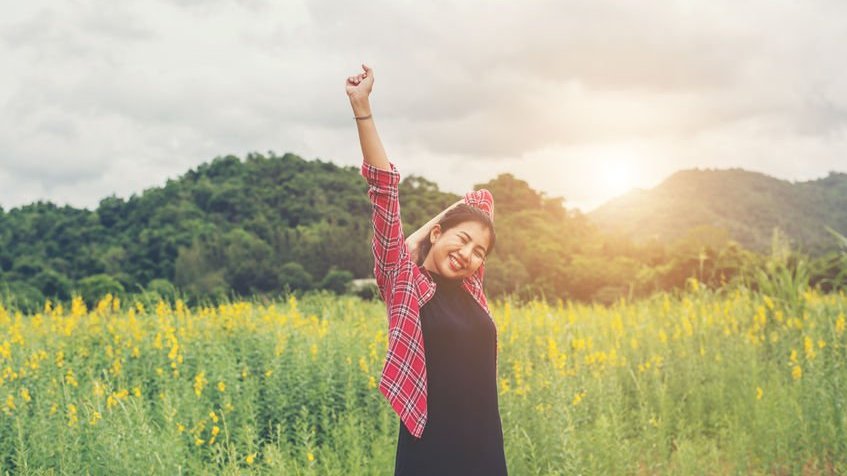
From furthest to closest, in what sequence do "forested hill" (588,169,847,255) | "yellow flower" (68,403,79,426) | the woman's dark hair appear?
"forested hill" (588,169,847,255) → "yellow flower" (68,403,79,426) → the woman's dark hair

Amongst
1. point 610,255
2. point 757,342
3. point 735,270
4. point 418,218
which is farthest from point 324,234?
point 757,342

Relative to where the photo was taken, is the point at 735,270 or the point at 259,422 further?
the point at 735,270

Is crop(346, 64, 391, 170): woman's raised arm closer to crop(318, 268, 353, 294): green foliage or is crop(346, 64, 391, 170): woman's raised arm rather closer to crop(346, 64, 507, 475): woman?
crop(346, 64, 507, 475): woman

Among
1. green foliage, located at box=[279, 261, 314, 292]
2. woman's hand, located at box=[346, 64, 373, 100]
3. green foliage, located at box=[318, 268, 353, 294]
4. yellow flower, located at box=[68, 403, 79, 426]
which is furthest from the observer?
green foliage, located at box=[318, 268, 353, 294]

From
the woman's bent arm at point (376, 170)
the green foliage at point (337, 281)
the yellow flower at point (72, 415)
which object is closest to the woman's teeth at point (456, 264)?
the woman's bent arm at point (376, 170)

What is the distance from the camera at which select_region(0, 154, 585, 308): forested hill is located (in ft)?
71.0

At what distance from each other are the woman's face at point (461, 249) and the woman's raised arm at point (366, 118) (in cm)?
35

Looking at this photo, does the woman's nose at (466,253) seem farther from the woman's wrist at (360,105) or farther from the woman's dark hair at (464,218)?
the woman's wrist at (360,105)

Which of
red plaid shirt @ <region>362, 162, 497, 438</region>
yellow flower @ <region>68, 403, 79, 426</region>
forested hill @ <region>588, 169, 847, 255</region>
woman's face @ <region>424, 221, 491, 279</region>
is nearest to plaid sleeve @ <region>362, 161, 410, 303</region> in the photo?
red plaid shirt @ <region>362, 162, 497, 438</region>

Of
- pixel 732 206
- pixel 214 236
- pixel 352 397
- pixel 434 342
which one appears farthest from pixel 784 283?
pixel 732 206

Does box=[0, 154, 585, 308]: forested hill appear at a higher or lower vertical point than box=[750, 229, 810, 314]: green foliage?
higher

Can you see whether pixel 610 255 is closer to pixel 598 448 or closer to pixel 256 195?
pixel 256 195

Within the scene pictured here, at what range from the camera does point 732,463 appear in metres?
4.97

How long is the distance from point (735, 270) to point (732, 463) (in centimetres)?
1436
